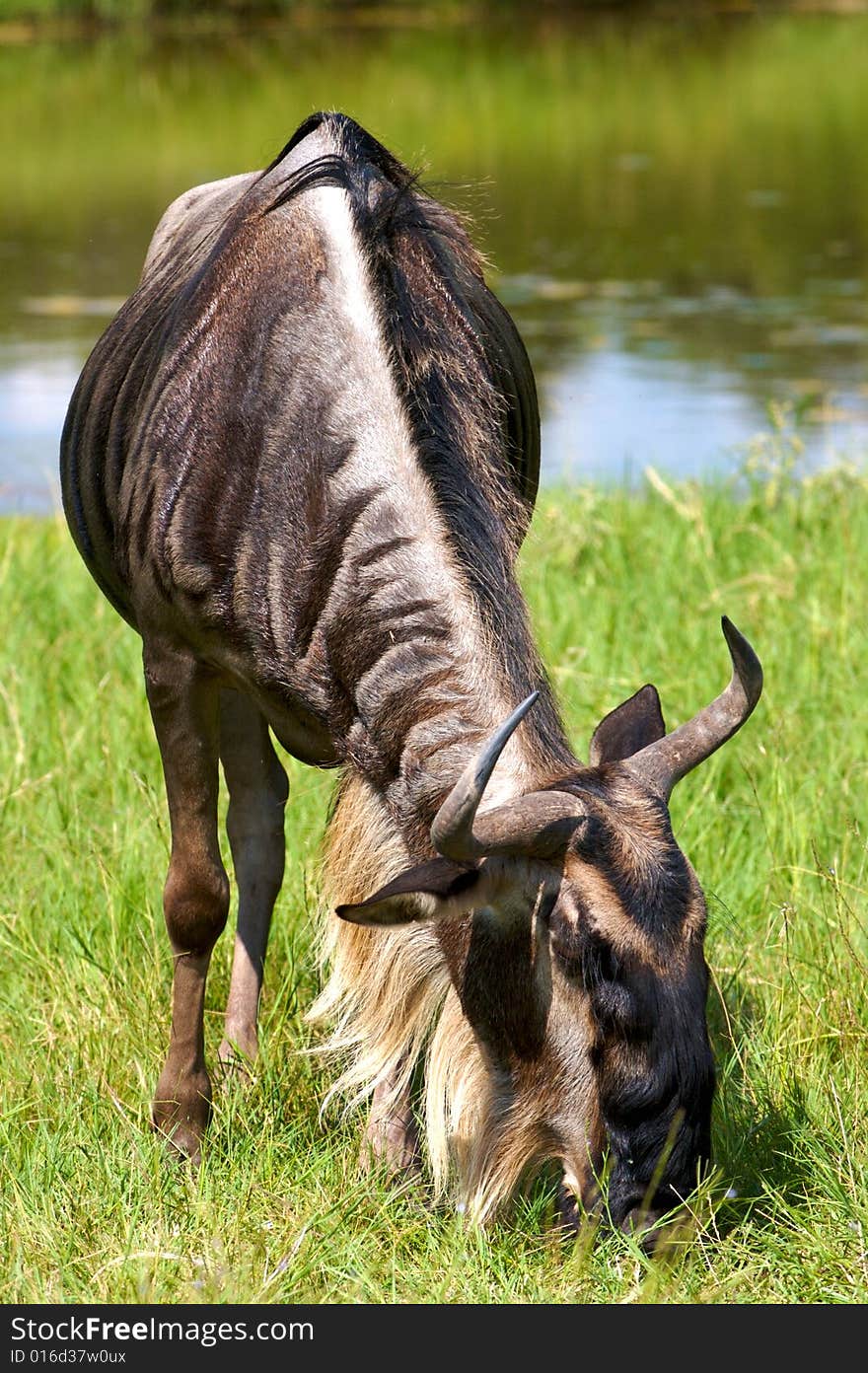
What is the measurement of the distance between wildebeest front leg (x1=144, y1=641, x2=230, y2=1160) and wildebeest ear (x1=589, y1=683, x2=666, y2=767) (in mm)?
889

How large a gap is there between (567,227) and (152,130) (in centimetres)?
786

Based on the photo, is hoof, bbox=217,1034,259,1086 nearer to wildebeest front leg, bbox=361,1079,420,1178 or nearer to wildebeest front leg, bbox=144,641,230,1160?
wildebeest front leg, bbox=144,641,230,1160

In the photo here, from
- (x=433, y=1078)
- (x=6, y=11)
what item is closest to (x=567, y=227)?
(x=433, y=1078)

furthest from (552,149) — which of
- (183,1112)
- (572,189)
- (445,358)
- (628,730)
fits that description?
(628,730)

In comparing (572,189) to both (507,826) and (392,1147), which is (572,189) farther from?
(507,826)

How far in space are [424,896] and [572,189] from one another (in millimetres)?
16239

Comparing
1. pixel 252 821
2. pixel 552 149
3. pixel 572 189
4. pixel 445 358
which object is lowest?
pixel 252 821

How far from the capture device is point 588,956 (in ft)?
8.42

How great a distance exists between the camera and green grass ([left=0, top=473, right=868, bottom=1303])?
2971 mm

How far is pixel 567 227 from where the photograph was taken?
16.0 metres

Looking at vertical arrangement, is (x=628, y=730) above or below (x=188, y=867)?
above

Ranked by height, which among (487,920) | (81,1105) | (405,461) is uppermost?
(405,461)

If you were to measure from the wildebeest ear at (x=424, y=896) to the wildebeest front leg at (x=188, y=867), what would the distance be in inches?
38.3
